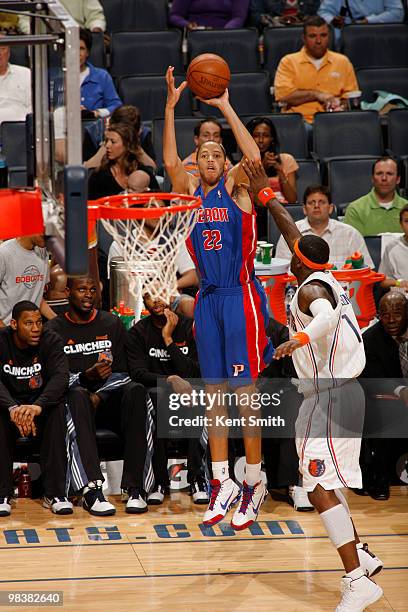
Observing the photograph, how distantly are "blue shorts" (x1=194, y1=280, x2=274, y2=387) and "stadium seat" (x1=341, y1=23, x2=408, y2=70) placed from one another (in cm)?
547

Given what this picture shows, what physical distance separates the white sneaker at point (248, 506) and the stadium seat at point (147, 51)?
5.39 meters

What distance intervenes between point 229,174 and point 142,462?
2.20 m

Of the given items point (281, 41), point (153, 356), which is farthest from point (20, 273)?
point (281, 41)

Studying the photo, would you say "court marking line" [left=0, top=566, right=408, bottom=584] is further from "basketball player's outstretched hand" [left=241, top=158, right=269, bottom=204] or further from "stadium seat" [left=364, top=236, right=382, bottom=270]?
"stadium seat" [left=364, top=236, right=382, bottom=270]

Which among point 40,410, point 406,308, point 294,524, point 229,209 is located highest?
point 229,209

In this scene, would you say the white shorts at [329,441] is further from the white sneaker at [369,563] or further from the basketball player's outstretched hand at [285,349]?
the basketball player's outstretched hand at [285,349]

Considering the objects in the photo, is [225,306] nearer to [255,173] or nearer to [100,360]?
[255,173]

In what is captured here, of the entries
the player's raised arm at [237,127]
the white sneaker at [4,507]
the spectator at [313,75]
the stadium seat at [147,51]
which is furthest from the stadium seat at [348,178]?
the white sneaker at [4,507]

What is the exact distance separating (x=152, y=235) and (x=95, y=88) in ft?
12.1

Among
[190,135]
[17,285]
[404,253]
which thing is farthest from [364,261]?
[17,285]

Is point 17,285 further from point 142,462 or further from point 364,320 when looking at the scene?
point 364,320

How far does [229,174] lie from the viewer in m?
7.18

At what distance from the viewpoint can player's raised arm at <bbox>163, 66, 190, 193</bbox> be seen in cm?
680

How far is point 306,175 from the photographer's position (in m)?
10.4
